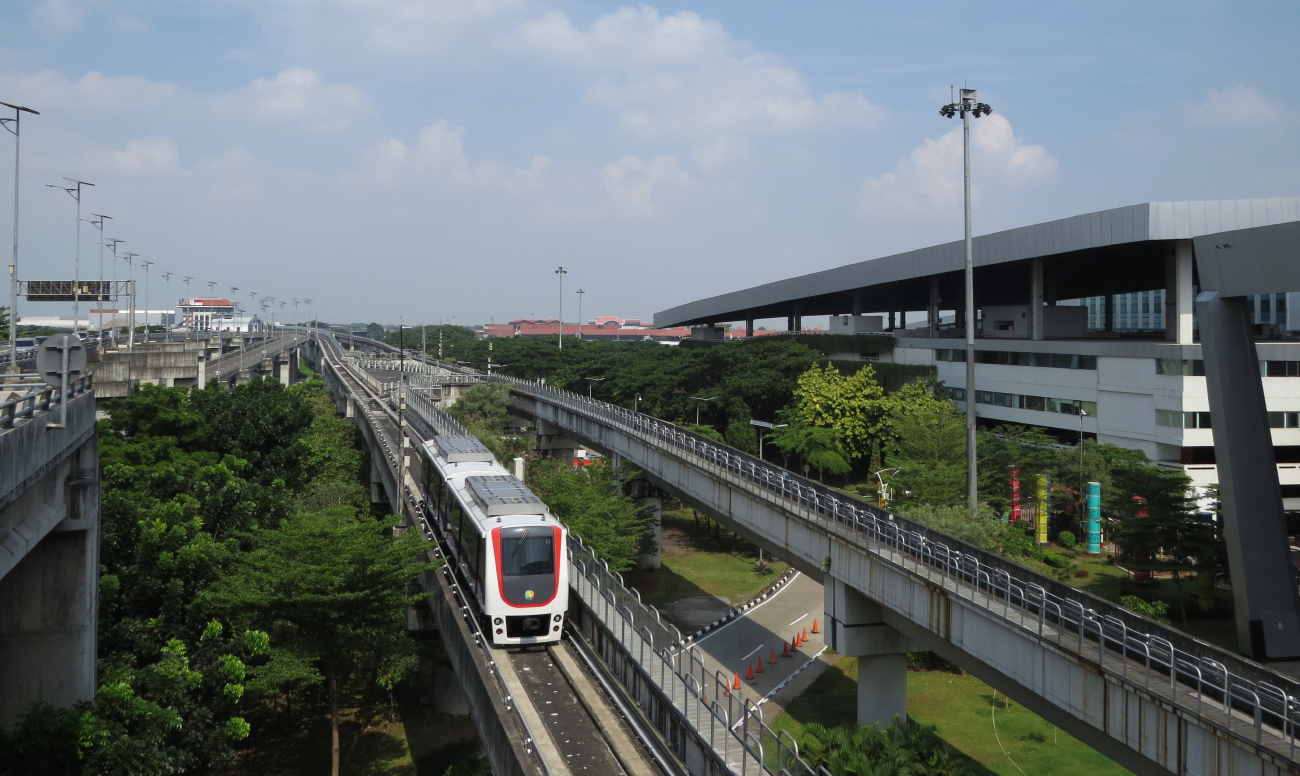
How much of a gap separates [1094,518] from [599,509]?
2189cm

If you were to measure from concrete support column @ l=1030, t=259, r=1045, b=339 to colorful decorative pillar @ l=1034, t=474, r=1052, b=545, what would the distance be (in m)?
14.6

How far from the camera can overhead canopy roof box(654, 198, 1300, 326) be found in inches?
1763

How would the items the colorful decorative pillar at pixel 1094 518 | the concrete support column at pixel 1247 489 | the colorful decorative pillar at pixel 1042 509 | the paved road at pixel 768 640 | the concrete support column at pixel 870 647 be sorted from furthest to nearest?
the colorful decorative pillar at pixel 1042 509 < the colorful decorative pillar at pixel 1094 518 < the paved road at pixel 768 640 < the concrete support column at pixel 870 647 < the concrete support column at pixel 1247 489

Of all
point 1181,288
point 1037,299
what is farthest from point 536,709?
point 1037,299

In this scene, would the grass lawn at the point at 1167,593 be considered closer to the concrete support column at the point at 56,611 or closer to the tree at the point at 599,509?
the tree at the point at 599,509

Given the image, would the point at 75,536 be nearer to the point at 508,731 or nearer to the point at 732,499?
the point at 508,731

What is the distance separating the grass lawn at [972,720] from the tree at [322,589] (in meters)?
11.4

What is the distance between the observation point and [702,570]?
→ 48.1 metres

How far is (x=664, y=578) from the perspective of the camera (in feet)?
152

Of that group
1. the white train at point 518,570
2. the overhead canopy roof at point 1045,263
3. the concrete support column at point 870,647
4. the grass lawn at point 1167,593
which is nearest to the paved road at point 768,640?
the concrete support column at point 870,647

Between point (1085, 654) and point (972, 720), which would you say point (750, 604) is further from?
point (1085, 654)

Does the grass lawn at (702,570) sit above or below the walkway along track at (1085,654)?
below

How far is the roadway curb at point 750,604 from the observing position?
3778 centimetres

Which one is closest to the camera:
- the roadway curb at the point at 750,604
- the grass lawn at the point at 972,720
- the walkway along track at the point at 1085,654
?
the walkway along track at the point at 1085,654
